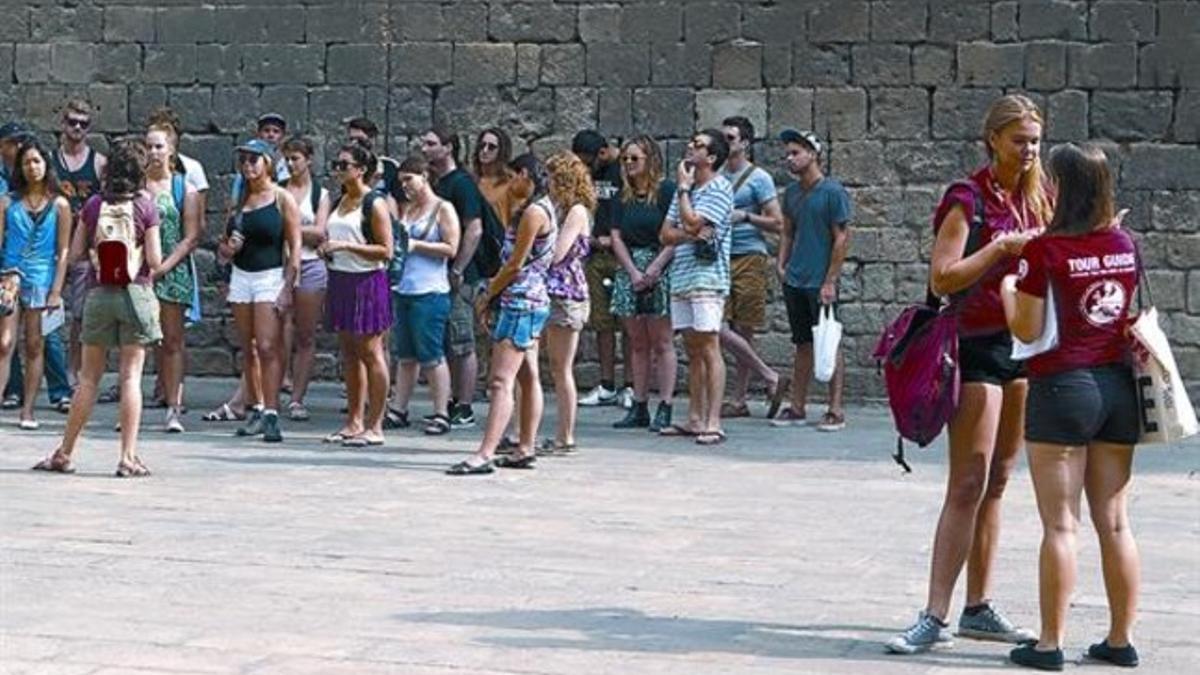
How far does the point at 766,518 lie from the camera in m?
10.9

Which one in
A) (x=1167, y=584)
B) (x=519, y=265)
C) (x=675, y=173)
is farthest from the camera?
(x=675, y=173)

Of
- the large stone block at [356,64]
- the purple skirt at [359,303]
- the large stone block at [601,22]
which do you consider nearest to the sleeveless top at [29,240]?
the purple skirt at [359,303]

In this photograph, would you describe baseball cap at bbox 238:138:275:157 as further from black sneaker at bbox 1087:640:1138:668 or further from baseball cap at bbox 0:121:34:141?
black sneaker at bbox 1087:640:1138:668

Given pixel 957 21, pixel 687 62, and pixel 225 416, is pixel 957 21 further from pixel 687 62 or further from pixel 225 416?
pixel 225 416

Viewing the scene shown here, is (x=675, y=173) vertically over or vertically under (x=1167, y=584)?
over

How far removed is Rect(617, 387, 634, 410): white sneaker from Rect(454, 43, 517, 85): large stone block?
2.35m

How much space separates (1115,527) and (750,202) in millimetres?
7566

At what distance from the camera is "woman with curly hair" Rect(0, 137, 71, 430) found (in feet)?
45.8

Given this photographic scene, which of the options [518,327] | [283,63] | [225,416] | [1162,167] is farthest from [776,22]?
[518,327]

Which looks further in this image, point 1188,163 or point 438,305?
point 1188,163

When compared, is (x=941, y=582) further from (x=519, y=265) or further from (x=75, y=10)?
(x=75, y=10)

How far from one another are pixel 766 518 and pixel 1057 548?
3.40 metres

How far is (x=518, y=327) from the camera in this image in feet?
39.6

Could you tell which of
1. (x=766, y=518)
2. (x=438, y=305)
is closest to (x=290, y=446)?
(x=438, y=305)
